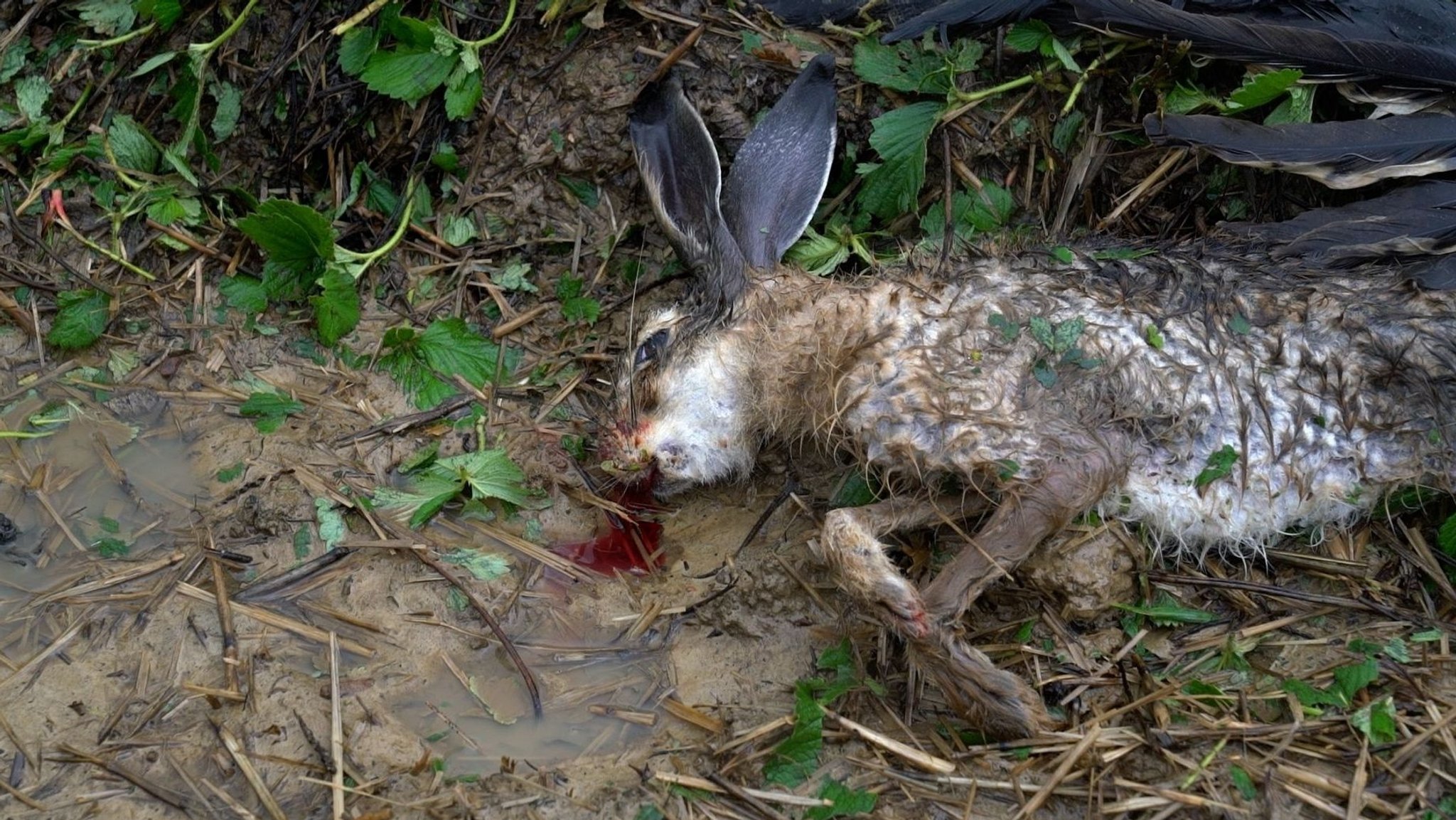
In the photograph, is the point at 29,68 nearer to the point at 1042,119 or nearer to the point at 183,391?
the point at 183,391

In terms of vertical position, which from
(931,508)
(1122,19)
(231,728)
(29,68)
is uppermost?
(1122,19)

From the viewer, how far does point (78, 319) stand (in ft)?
14.1

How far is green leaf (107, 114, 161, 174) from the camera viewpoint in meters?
4.54

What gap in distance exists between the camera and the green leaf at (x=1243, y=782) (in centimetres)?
293

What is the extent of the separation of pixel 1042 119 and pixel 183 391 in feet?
11.0

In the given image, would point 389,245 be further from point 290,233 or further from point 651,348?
point 651,348

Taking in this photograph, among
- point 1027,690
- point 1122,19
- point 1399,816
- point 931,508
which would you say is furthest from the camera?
point 1122,19

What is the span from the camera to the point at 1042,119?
427 centimetres

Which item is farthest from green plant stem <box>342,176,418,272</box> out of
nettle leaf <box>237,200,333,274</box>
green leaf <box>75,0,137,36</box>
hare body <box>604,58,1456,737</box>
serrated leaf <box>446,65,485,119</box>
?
hare body <box>604,58,1456,737</box>

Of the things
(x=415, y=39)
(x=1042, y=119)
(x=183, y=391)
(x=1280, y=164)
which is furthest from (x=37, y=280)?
(x=1280, y=164)

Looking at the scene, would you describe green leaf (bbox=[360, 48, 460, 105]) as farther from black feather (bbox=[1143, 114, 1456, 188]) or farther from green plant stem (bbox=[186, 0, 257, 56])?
black feather (bbox=[1143, 114, 1456, 188])

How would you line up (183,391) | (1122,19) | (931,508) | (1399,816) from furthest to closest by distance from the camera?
(183,391) < (1122,19) < (931,508) < (1399,816)

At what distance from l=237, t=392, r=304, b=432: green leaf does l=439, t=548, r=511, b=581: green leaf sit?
876mm

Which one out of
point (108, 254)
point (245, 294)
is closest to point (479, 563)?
point (245, 294)
